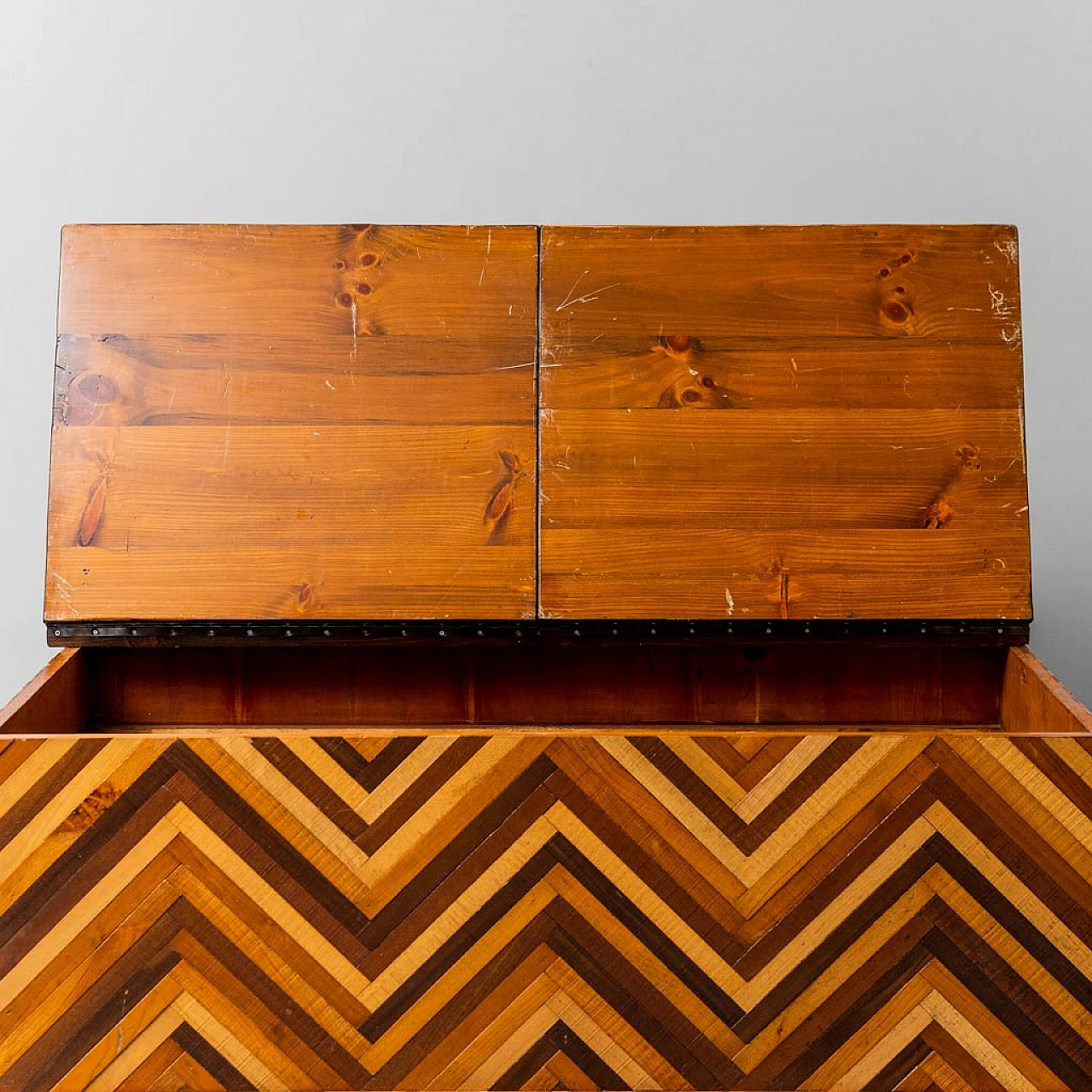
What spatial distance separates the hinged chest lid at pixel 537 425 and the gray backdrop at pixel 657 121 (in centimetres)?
48

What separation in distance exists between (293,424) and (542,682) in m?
0.51

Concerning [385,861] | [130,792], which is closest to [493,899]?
[385,861]

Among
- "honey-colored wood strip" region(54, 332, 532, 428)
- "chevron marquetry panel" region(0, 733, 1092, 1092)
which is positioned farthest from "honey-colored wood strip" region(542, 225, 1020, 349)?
"chevron marquetry panel" region(0, 733, 1092, 1092)

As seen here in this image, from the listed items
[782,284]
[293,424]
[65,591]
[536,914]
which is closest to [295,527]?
[293,424]

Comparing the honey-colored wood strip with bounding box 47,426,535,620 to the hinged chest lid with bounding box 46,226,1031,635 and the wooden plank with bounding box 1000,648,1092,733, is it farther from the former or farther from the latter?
the wooden plank with bounding box 1000,648,1092,733

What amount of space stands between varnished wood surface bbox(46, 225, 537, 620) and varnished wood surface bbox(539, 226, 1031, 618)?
0.24 ft

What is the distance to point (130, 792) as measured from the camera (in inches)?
41.0

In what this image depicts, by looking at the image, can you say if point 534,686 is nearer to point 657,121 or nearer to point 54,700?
point 54,700

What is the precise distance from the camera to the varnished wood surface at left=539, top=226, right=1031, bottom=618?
1370mm

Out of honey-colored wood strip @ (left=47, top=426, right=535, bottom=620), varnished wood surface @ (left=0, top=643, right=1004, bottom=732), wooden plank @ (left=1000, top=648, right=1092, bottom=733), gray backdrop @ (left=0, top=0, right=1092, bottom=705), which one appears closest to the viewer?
wooden plank @ (left=1000, top=648, right=1092, bottom=733)

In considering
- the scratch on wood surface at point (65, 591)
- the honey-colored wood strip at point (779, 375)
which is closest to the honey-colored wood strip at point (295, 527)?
the scratch on wood surface at point (65, 591)

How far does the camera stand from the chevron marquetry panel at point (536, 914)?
1.04 meters

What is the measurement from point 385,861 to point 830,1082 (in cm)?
49

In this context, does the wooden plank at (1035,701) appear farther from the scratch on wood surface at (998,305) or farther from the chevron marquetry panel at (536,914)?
the scratch on wood surface at (998,305)
